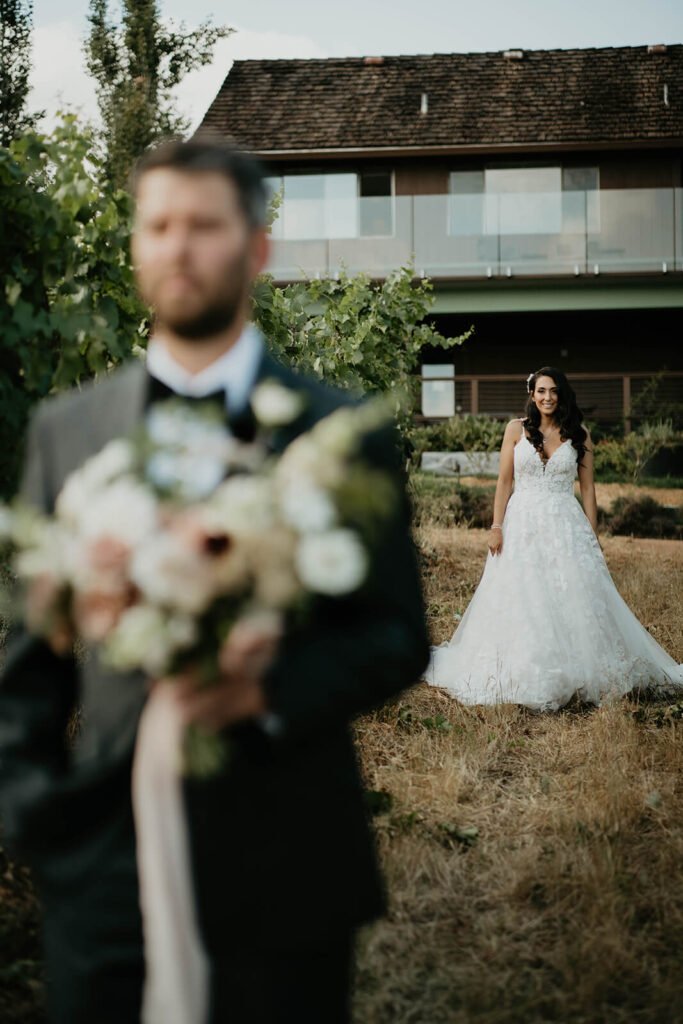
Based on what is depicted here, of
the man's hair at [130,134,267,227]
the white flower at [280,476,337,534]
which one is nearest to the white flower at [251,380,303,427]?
the white flower at [280,476,337,534]

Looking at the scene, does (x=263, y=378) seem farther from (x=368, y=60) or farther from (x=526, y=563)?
(x=368, y=60)

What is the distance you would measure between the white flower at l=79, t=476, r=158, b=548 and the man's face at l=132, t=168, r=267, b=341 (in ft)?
1.05

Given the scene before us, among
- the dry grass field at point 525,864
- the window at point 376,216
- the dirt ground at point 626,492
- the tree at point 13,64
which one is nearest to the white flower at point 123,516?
the dry grass field at point 525,864

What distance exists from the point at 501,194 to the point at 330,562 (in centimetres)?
2066

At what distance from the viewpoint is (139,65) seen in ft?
96.6

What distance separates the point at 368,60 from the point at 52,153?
21.9m

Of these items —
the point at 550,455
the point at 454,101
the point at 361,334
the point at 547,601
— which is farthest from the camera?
the point at 454,101

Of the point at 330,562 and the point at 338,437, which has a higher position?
the point at 338,437

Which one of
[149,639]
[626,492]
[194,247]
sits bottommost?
[626,492]

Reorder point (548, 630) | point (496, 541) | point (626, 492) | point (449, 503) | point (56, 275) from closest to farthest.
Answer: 1. point (56, 275)
2. point (548, 630)
3. point (496, 541)
4. point (449, 503)
5. point (626, 492)

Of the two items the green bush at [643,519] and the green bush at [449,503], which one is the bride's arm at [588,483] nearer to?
the green bush at [449,503]

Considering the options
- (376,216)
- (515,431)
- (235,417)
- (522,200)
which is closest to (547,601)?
(515,431)

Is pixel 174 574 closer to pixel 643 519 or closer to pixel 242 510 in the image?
pixel 242 510

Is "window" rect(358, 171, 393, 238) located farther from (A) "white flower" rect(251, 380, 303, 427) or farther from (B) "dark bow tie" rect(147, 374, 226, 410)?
(A) "white flower" rect(251, 380, 303, 427)
